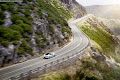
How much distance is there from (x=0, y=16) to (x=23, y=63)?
41.5ft

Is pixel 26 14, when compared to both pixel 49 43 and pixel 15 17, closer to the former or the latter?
pixel 15 17

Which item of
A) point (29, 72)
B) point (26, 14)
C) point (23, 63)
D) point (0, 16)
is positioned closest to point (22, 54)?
point (23, 63)

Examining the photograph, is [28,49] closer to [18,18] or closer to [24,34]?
[24,34]

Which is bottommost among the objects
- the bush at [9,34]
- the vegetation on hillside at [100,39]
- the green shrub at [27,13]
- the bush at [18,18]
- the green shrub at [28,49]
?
the vegetation on hillside at [100,39]

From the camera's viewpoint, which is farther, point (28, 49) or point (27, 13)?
point (27, 13)

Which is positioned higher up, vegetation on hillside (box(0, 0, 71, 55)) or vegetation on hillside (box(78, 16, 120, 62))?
vegetation on hillside (box(0, 0, 71, 55))

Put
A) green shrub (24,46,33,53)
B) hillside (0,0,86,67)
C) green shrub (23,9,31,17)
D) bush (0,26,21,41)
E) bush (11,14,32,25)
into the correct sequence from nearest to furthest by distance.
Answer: hillside (0,0,86,67), bush (0,26,21,41), green shrub (24,46,33,53), bush (11,14,32,25), green shrub (23,9,31,17)

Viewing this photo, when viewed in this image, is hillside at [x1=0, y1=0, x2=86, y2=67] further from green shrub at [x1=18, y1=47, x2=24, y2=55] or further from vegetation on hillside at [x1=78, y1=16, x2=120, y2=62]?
vegetation on hillside at [x1=78, y1=16, x2=120, y2=62]

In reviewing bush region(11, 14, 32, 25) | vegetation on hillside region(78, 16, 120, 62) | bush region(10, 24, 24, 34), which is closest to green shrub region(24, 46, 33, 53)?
bush region(10, 24, 24, 34)

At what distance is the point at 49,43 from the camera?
112 ft

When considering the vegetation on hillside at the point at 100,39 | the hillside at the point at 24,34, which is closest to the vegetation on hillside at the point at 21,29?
the hillside at the point at 24,34

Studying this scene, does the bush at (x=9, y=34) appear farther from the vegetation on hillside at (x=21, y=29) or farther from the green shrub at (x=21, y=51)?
the green shrub at (x=21, y=51)

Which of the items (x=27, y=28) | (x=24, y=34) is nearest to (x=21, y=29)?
(x=24, y=34)

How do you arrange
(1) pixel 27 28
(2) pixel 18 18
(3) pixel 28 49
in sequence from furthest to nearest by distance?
(2) pixel 18 18 → (1) pixel 27 28 → (3) pixel 28 49
